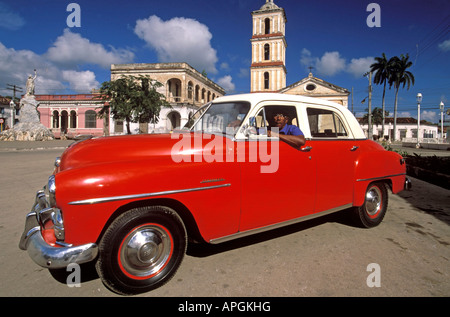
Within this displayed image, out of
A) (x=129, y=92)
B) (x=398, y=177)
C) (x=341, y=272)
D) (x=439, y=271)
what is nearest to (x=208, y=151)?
(x=341, y=272)

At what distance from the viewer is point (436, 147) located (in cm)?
2591

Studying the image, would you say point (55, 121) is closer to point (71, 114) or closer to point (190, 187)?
point (71, 114)

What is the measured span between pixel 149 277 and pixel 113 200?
0.78 metres

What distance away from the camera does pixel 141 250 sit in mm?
2203

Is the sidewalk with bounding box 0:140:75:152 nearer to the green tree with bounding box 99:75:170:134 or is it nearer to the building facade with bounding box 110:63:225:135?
the green tree with bounding box 99:75:170:134

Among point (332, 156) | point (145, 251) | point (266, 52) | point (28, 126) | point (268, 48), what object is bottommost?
point (145, 251)

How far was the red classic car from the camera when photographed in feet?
6.50

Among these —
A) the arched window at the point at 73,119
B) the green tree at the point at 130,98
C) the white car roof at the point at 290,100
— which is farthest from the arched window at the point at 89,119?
the white car roof at the point at 290,100

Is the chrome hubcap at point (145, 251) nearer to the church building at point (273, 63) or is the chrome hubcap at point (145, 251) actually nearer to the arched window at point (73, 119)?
the church building at point (273, 63)

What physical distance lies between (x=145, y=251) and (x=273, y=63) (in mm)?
46965

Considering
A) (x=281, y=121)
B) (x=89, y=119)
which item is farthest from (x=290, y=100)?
(x=89, y=119)

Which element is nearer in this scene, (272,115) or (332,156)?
(272,115)

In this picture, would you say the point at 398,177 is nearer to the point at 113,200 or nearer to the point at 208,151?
the point at 208,151
